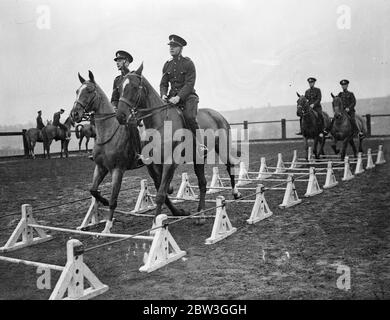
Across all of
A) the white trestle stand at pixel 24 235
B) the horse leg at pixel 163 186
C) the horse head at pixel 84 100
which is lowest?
the white trestle stand at pixel 24 235

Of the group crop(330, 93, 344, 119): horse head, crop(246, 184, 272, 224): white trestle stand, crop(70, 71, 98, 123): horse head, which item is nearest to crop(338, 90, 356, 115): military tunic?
crop(330, 93, 344, 119): horse head

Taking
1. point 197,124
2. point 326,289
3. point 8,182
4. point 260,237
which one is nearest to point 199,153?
point 197,124

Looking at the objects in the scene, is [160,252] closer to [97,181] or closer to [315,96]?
[97,181]

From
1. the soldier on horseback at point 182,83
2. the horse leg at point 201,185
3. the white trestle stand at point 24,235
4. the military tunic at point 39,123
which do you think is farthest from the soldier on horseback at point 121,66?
the military tunic at point 39,123

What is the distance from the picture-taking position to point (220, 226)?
21.5 ft

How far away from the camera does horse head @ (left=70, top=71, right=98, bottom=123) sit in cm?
691

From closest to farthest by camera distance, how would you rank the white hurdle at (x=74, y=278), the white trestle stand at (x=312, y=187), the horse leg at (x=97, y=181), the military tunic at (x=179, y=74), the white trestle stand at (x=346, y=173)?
the white hurdle at (x=74, y=278)
the horse leg at (x=97, y=181)
the military tunic at (x=179, y=74)
the white trestle stand at (x=312, y=187)
the white trestle stand at (x=346, y=173)

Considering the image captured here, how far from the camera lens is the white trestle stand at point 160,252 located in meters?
5.16

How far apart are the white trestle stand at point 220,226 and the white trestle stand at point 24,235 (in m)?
2.70

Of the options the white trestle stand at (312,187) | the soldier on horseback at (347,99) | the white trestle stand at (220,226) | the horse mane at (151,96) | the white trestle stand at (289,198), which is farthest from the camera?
the soldier on horseback at (347,99)

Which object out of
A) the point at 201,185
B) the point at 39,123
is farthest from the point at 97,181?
the point at 39,123

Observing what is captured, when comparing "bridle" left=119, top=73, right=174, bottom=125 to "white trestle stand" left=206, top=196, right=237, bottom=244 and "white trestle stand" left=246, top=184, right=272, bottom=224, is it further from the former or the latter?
"white trestle stand" left=246, top=184, right=272, bottom=224

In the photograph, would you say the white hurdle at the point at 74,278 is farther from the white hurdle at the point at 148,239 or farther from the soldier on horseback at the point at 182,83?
the soldier on horseback at the point at 182,83

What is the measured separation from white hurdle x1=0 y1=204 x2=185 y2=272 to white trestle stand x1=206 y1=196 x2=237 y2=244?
69cm
